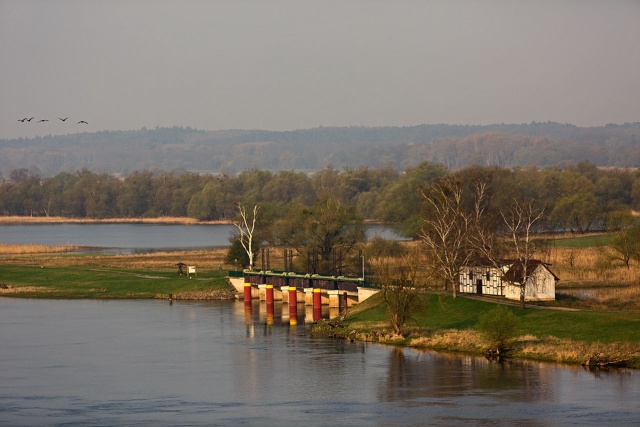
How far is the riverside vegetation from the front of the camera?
209 feet

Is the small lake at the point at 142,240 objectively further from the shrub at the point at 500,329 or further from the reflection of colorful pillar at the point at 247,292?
the shrub at the point at 500,329

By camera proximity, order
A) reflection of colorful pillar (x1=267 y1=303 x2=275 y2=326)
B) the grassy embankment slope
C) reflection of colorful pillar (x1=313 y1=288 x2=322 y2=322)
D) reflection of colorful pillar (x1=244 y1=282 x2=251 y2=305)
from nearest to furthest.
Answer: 1. the grassy embankment slope
2. reflection of colorful pillar (x1=267 y1=303 x2=275 y2=326)
3. reflection of colorful pillar (x1=313 y1=288 x2=322 y2=322)
4. reflection of colorful pillar (x1=244 y1=282 x2=251 y2=305)

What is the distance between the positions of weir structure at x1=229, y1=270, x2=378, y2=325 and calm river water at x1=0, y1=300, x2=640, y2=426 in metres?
7.00

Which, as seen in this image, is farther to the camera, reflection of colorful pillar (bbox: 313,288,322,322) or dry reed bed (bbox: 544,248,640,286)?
dry reed bed (bbox: 544,248,640,286)

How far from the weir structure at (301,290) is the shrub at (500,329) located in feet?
62.1

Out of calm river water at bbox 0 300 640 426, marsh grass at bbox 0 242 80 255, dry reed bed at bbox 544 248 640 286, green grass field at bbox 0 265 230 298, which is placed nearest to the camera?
calm river water at bbox 0 300 640 426

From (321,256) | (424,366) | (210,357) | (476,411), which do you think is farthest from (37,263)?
(476,411)

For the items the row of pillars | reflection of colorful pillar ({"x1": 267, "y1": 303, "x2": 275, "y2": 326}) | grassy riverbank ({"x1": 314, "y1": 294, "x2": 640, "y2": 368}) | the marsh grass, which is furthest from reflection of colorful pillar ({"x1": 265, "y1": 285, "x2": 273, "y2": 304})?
the marsh grass

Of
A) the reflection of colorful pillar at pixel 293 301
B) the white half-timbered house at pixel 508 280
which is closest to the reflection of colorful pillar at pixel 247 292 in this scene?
the reflection of colorful pillar at pixel 293 301

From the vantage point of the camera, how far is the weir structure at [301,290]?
86.4 meters

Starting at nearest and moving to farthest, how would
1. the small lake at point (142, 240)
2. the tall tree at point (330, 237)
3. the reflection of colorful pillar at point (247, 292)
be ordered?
1. the reflection of colorful pillar at point (247, 292)
2. the tall tree at point (330, 237)
3. the small lake at point (142, 240)

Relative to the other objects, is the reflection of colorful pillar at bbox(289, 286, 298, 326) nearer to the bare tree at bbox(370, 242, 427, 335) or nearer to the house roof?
the bare tree at bbox(370, 242, 427, 335)

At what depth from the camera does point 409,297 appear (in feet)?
231

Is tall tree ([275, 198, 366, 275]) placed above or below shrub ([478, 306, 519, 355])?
above
